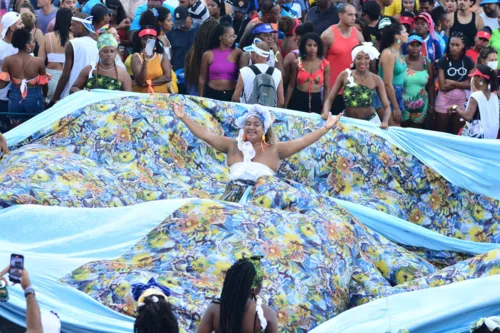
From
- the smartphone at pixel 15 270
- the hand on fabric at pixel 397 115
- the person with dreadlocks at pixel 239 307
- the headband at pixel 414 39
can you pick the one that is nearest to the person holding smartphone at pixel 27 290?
the smartphone at pixel 15 270

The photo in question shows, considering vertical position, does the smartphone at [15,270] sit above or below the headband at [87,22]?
below

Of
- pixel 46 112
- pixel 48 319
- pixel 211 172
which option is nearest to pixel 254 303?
pixel 48 319

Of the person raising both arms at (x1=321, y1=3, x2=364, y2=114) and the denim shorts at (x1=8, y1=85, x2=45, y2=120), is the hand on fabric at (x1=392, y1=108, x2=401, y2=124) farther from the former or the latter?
the denim shorts at (x1=8, y1=85, x2=45, y2=120)

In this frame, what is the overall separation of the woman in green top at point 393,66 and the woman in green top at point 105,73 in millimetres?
2308

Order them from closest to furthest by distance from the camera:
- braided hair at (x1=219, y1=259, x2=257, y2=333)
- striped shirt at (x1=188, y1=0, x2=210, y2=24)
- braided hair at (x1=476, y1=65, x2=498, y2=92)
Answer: braided hair at (x1=219, y1=259, x2=257, y2=333)
braided hair at (x1=476, y1=65, x2=498, y2=92)
striped shirt at (x1=188, y1=0, x2=210, y2=24)

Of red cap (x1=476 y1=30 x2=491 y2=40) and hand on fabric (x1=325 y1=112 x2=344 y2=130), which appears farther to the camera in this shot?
red cap (x1=476 y1=30 x2=491 y2=40)

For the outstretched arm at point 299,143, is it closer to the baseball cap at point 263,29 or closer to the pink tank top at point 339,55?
the baseball cap at point 263,29

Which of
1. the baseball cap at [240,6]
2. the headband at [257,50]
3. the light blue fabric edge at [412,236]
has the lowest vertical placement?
the light blue fabric edge at [412,236]

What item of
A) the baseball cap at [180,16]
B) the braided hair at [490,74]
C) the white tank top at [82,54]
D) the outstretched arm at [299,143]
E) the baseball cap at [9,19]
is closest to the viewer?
the outstretched arm at [299,143]

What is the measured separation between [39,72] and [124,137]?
129 cm

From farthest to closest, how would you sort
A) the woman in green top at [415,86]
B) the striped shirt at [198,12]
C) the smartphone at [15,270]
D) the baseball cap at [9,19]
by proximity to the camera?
the striped shirt at [198,12]
the woman in green top at [415,86]
the baseball cap at [9,19]
the smartphone at [15,270]

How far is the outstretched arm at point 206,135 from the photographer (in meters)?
9.31

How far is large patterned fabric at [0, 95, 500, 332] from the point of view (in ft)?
25.4

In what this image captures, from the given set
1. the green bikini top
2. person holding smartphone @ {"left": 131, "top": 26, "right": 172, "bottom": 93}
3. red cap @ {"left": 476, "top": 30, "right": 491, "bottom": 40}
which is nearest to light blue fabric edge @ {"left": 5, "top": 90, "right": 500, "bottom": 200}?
the green bikini top
